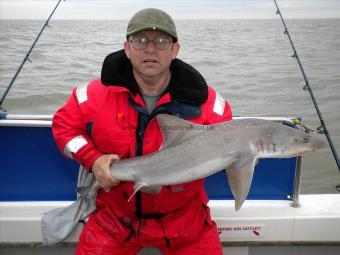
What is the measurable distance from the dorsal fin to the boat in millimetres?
1006

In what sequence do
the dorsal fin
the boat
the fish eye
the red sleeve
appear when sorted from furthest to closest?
1. the boat
2. the red sleeve
3. the dorsal fin
4. the fish eye

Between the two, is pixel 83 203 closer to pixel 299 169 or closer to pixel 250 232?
pixel 250 232

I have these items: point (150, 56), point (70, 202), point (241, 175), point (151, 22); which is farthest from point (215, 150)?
point (70, 202)

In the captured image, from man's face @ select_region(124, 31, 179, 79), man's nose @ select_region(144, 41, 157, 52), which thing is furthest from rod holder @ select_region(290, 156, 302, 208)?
man's nose @ select_region(144, 41, 157, 52)

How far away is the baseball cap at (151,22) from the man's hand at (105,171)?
867 millimetres

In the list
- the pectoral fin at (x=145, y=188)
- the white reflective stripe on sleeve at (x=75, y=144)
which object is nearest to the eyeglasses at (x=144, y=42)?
the white reflective stripe on sleeve at (x=75, y=144)

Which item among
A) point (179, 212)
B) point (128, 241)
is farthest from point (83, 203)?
point (179, 212)

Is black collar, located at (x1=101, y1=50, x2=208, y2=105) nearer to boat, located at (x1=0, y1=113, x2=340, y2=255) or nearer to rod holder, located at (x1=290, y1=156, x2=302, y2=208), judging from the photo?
boat, located at (x1=0, y1=113, x2=340, y2=255)

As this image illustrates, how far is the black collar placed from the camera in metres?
2.90

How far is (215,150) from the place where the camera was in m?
2.59

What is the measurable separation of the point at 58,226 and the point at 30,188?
1.48 feet

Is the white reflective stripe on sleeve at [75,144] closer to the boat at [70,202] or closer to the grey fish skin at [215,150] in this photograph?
the grey fish skin at [215,150]

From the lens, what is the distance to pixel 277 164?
11.5ft

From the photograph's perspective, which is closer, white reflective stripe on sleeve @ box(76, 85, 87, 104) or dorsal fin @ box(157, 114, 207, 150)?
dorsal fin @ box(157, 114, 207, 150)
